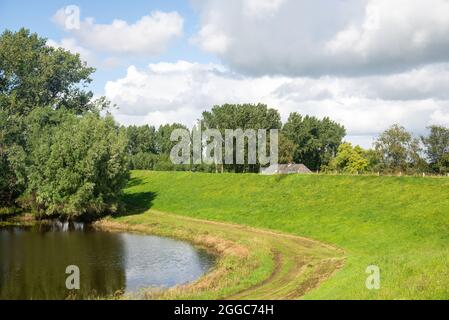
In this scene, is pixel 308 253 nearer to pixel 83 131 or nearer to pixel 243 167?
pixel 83 131

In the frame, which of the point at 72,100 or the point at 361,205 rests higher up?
the point at 72,100

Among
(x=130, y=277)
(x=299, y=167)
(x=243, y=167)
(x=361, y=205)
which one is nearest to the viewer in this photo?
(x=130, y=277)

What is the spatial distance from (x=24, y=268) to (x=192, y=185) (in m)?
51.9

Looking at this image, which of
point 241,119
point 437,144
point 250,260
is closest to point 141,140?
point 241,119

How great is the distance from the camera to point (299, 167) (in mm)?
126625

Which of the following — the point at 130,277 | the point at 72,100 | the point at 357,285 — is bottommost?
the point at 130,277

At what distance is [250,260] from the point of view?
42.8 m

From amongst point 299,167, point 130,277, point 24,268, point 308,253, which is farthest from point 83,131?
point 299,167

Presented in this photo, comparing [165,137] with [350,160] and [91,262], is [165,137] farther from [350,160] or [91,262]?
[91,262]

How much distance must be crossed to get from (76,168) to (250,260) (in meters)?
35.5

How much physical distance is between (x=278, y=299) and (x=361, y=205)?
122 ft

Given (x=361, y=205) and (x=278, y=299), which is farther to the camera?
(x=361, y=205)

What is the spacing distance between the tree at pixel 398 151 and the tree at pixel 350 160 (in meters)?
25.8
